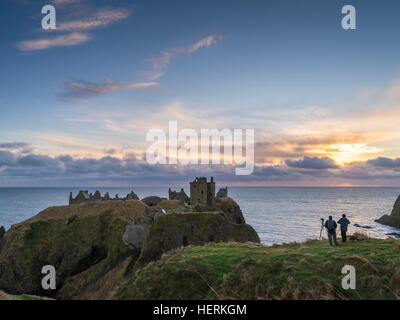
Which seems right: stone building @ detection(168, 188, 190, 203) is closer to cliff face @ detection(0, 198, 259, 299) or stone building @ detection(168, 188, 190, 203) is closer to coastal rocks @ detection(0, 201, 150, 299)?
cliff face @ detection(0, 198, 259, 299)

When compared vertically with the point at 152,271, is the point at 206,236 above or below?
below

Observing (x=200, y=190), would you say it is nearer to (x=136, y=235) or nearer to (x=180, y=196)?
(x=180, y=196)

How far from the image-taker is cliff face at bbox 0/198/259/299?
1499 inches

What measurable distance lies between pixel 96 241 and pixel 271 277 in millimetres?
49353

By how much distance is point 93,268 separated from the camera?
49.9 meters

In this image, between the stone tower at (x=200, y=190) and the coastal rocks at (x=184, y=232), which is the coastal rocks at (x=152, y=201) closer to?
the stone tower at (x=200, y=190)

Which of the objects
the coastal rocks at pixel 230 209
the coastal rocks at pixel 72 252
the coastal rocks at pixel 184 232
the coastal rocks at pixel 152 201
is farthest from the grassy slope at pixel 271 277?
the coastal rocks at pixel 230 209

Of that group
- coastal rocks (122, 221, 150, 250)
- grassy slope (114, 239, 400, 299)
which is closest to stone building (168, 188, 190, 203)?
coastal rocks (122, 221, 150, 250)

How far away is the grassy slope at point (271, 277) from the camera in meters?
12.7
